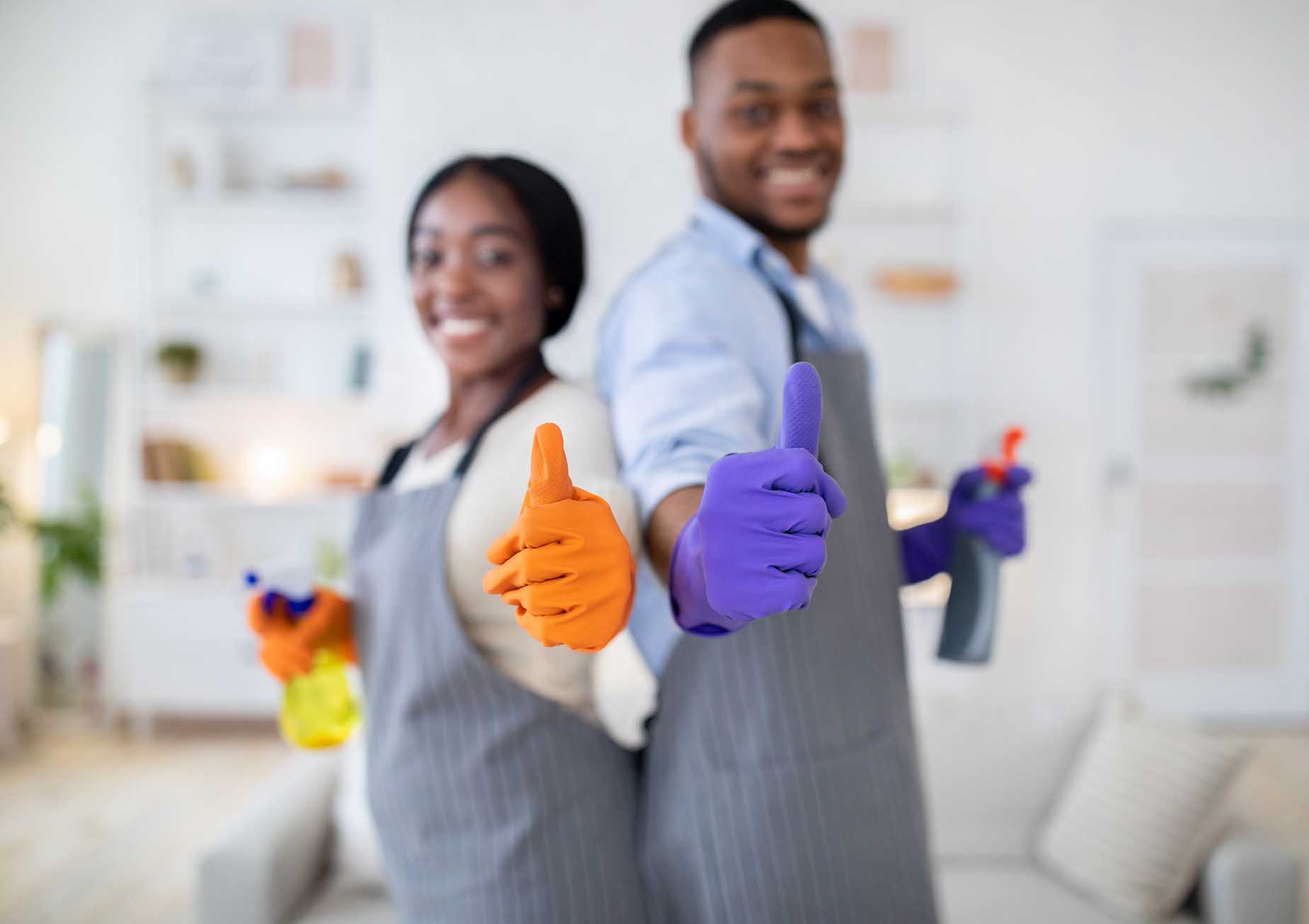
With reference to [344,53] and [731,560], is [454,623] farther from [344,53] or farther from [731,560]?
[344,53]

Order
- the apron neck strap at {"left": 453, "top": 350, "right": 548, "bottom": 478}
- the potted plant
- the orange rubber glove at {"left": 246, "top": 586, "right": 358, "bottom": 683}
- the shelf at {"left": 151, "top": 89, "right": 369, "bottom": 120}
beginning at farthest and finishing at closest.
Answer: the shelf at {"left": 151, "top": 89, "right": 369, "bottom": 120}, the potted plant, the orange rubber glove at {"left": 246, "top": 586, "right": 358, "bottom": 683}, the apron neck strap at {"left": 453, "top": 350, "right": 548, "bottom": 478}

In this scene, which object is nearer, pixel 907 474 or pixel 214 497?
pixel 907 474

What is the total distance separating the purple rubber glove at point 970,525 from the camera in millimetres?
906

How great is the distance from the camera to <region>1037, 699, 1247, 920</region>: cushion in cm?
148

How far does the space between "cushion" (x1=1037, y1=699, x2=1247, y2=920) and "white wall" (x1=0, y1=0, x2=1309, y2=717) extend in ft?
4.54

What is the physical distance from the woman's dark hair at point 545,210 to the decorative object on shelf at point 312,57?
307 cm

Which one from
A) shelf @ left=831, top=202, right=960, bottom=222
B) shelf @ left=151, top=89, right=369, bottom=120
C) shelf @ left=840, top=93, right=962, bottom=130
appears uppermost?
shelf @ left=151, top=89, right=369, bottom=120

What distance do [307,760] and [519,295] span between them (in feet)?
4.52

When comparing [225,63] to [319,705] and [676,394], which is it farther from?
[676,394]

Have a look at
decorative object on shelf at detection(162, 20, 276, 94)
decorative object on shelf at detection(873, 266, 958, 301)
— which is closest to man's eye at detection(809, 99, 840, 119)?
decorative object on shelf at detection(873, 266, 958, 301)

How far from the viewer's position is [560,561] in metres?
→ 0.44

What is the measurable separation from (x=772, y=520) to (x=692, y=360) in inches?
8.6

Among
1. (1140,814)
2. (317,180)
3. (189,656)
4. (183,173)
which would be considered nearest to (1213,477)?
(1140,814)

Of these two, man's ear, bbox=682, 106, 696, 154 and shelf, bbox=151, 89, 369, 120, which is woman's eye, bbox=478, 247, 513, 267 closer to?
man's ear, bbox=682, 106, 696, 154
